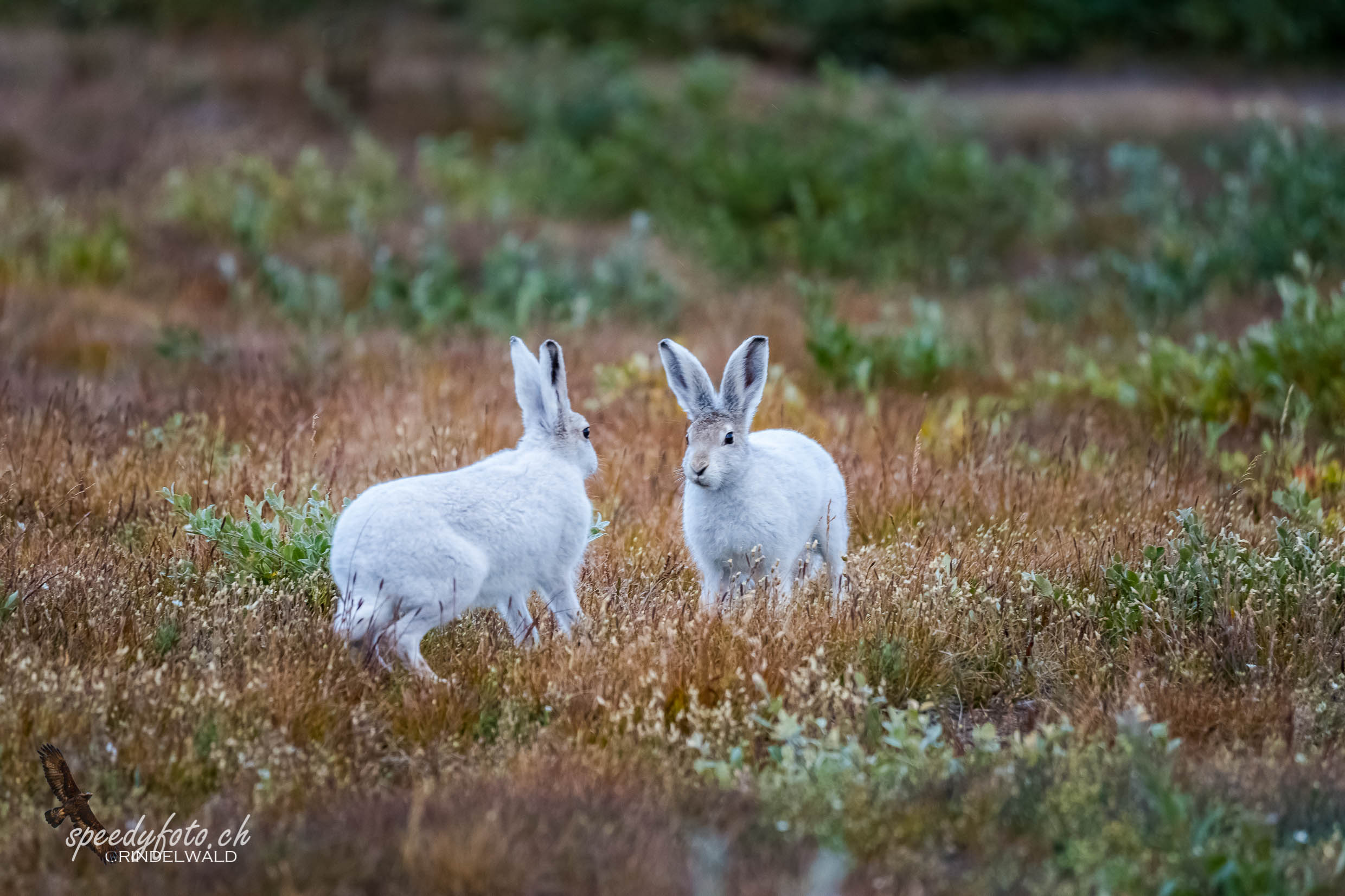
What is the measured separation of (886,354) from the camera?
8.70 meters

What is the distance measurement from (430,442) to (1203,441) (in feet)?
14.1

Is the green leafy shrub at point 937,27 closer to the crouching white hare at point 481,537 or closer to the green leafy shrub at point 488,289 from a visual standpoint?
the green leafy shrub at point 488,289

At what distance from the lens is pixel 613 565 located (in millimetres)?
4934

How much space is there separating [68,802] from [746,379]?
108 inches

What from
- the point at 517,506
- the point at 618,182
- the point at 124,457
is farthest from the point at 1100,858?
the point at 618,182

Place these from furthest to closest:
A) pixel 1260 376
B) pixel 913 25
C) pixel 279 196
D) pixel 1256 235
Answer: pixel 913 25 → pixel 279 196 → pixel 1256 235 → pixel 1260 376

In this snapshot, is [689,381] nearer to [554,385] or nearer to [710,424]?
[710,424]

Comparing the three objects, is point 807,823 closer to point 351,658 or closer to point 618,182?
point 351,658

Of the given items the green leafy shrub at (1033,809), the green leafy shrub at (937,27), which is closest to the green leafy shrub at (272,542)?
the green leafy shrub at (1033,809)

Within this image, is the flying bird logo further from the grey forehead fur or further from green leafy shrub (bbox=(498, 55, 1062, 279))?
green leafy shrub (bbox=(498, 55, 1062, 279))

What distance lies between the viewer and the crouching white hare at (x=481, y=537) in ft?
12.0

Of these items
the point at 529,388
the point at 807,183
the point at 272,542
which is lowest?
the point at 272,542

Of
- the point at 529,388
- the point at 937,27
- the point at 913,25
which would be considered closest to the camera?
the point at 529,388

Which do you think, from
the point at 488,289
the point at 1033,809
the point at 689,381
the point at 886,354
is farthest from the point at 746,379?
the point at 488,289
